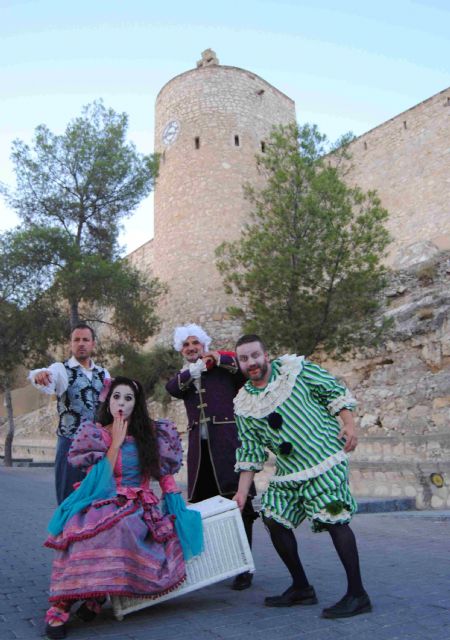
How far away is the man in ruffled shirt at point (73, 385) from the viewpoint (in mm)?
3277

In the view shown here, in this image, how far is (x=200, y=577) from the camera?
2.57m

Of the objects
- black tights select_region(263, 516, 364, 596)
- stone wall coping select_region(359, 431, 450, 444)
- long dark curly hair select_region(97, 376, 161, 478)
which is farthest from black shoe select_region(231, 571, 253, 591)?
stone wall coping select_region(359, 431, 450, 444)

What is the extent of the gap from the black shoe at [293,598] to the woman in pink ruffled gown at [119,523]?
1.54 feet

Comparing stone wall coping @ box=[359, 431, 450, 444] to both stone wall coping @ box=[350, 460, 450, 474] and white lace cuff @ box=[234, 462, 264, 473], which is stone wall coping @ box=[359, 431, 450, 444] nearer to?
stone wall coping @ box=[350, 460, 450, 474]

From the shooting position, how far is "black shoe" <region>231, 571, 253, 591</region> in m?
3.04

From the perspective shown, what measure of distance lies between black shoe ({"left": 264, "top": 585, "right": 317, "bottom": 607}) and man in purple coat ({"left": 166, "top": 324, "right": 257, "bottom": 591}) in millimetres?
660

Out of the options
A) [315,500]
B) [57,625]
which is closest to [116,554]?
[57,625]

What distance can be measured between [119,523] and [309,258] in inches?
336

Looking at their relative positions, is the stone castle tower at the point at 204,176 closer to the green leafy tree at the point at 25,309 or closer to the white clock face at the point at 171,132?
the white clock face at the point at 171,132

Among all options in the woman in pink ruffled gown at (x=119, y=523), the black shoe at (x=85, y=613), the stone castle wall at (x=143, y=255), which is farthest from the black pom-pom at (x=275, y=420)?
the stone castle wall at (x=143, y=255)

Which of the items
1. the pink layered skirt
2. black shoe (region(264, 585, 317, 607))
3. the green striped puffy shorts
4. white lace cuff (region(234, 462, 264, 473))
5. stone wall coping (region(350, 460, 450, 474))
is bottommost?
black shoe (region(264, 585, 317, 607))

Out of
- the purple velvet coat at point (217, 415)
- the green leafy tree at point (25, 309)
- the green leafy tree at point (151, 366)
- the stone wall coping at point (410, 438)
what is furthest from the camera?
the green leafy tree at point (151, 366)

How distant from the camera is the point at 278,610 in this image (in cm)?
255

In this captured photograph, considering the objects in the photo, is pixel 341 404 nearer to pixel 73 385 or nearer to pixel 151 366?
pixel 73 385
